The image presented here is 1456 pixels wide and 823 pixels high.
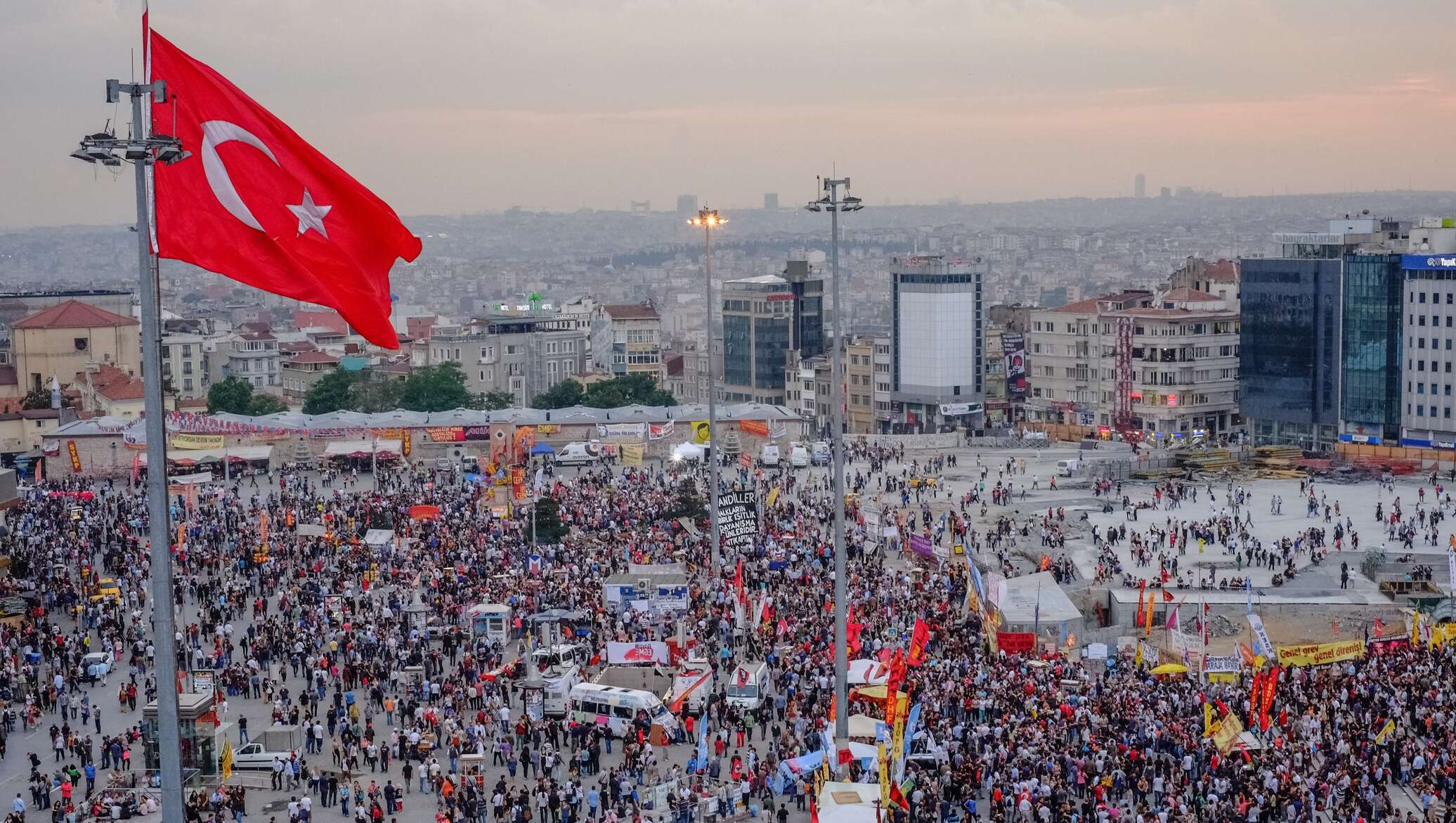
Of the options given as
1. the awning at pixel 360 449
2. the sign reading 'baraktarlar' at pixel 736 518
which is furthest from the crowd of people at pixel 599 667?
the awning at pixel 360 449

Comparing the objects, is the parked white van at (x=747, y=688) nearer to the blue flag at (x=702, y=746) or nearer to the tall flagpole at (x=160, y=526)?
the blue flag at (x=702, y=746)

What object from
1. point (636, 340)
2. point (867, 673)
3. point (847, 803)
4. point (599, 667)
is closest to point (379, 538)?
point (599, 667)

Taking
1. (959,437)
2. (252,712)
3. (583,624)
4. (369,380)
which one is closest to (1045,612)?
(583,624)

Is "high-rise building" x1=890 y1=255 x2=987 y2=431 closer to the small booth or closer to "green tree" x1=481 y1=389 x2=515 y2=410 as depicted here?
"green tree" x1=481 y1=389 x2=515 y2=410

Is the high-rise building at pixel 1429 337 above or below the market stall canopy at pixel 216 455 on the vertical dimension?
above

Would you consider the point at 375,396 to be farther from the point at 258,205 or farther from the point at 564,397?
the point at 258,205
